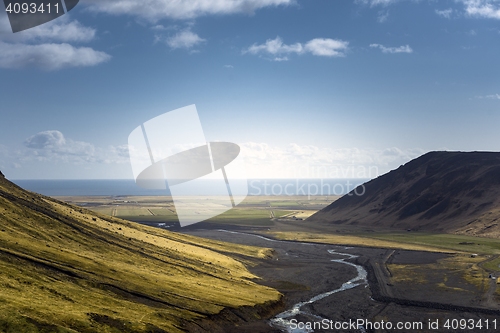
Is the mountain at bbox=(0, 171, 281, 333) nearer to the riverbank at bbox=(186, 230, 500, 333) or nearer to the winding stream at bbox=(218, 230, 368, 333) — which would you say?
the winding stream at bbox=(218, 230, 368, 333)

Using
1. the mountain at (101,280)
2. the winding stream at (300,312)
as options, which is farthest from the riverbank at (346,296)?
the mountain at (101,280)

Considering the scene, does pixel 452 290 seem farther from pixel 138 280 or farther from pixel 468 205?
pixel 468 205

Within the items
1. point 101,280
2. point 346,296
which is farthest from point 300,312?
point 101,280

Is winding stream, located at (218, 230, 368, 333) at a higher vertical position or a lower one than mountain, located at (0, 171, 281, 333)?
lower

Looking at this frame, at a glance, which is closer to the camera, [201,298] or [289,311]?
[201,298]

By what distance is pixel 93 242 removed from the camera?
79500 millimetres

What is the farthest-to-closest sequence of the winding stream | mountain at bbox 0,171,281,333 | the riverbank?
the riverbank, the winding stream, mountain at bbox 0,171,281,333

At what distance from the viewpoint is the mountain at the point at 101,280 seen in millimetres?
47375

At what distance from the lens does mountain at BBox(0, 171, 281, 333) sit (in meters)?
47.4

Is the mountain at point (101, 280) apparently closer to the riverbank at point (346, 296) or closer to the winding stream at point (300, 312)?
the winding stream at point (300, 312)

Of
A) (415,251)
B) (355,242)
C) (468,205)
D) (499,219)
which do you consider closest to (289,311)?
(415,251)

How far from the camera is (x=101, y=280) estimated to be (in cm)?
6019

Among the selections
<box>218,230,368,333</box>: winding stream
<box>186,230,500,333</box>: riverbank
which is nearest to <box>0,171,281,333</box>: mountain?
<box>218,230,368,333</box>: winding stream

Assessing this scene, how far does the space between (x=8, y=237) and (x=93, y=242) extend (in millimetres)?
17724
